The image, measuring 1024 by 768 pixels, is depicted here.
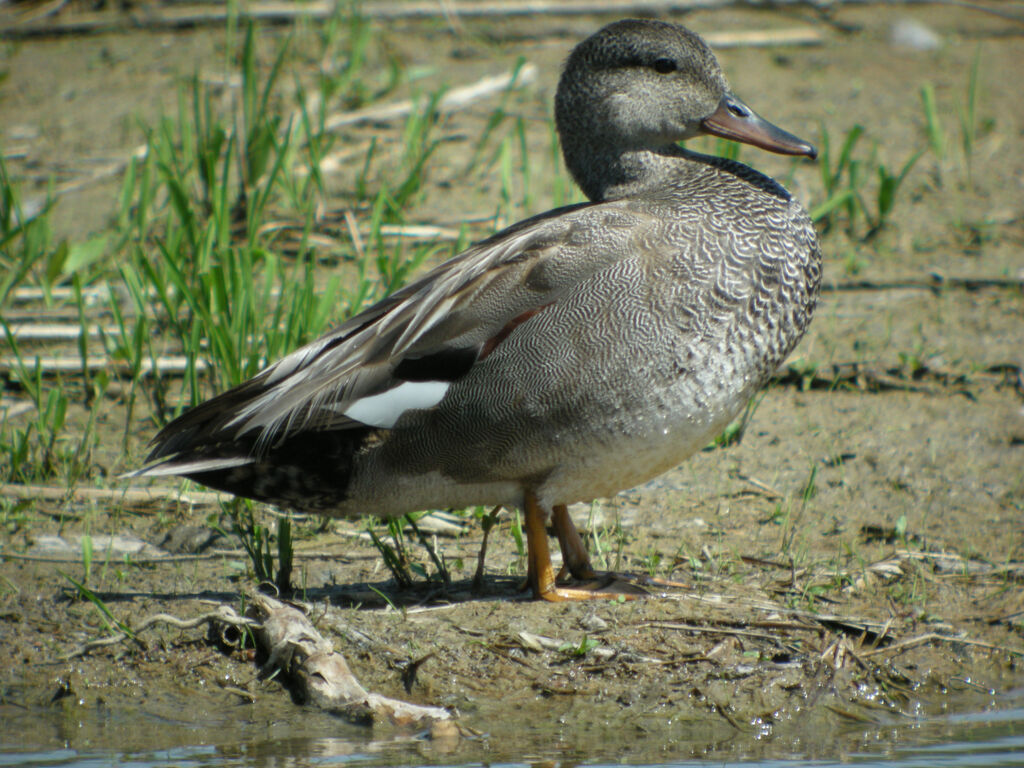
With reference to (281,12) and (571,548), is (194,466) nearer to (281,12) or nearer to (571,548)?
(571,548)

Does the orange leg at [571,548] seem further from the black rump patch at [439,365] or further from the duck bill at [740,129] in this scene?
the duck bill at [740,129]

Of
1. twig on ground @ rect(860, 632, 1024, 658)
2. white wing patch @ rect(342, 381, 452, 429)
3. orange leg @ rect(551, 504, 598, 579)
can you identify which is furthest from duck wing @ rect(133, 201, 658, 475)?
twig on ground @ rect(860, 632, 1024, 658)

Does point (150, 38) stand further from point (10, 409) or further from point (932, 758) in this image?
point (932, 758)

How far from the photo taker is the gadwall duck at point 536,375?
132 inches

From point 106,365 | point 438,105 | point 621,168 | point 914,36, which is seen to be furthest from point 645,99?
point 914,36

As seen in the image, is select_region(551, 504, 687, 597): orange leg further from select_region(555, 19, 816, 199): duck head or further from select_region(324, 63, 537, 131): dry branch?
select_region(324, 63, 537, 131): dry branch

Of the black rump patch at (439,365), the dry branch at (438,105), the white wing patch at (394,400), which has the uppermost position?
the dry branch at (438,105)

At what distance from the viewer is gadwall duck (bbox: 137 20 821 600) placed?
11.0 ft

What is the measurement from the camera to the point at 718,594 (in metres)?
3.62

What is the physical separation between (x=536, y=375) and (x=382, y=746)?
1025 mm

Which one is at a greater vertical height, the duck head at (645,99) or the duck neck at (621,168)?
the duck head at (645,99)

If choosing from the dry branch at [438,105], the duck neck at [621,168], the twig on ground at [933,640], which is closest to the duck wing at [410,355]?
the duck neck at [621,168]

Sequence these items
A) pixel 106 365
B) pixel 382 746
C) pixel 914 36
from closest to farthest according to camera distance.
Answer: pixel 382 746
pixel 106 365
pixel 914 36

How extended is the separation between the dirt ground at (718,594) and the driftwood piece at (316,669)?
0.05 meters
